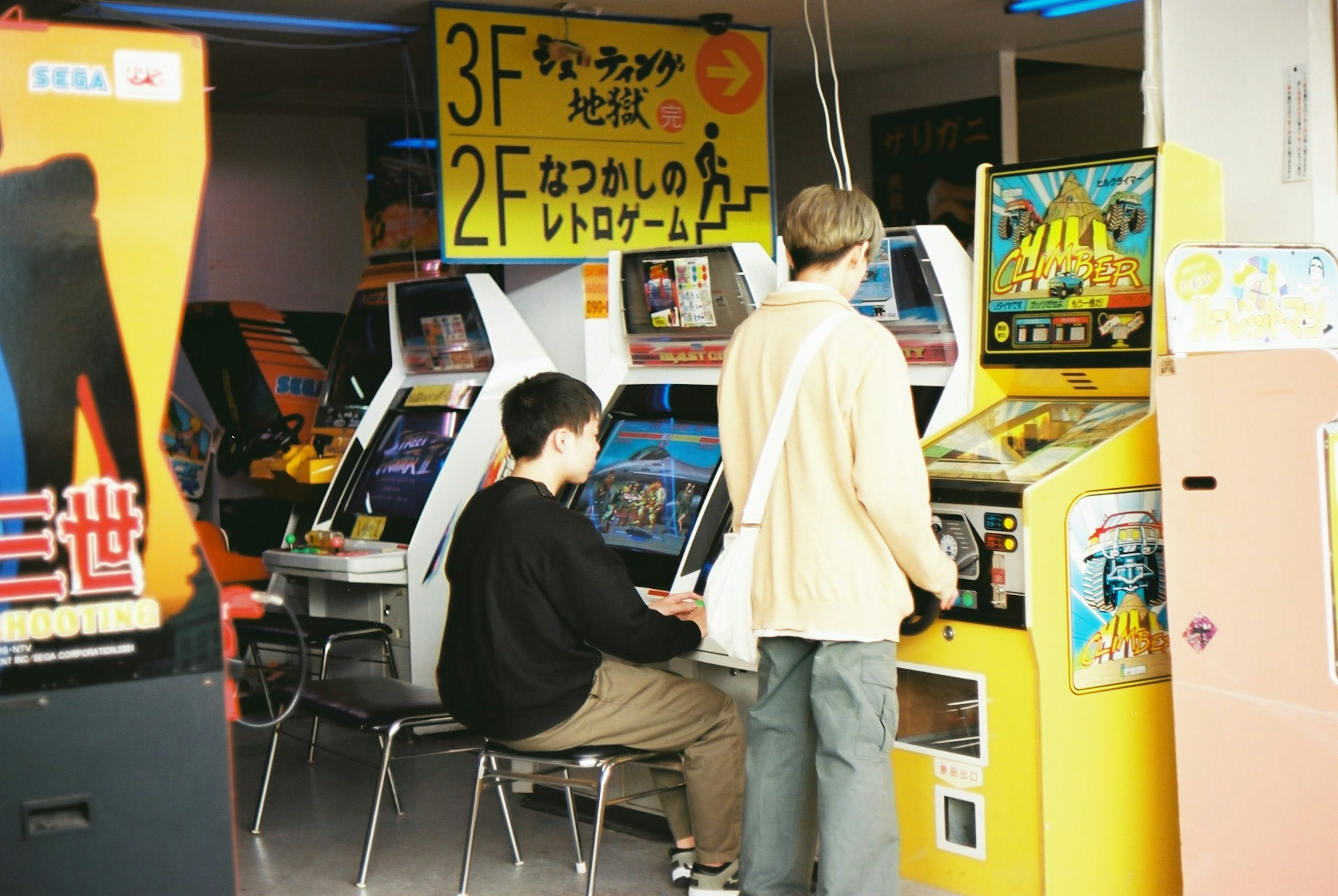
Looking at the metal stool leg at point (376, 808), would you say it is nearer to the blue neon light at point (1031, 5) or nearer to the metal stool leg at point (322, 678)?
the metal stool leg at point (322, 678)

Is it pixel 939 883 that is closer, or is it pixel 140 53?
pixel 140 53

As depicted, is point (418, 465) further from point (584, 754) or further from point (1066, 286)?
point (1066, 286)

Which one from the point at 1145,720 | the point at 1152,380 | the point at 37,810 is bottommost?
the point at 1145,720

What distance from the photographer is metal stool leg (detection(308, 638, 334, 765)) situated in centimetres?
464

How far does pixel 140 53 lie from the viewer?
1893 mm

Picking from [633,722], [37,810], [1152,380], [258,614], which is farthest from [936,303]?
[37,810]

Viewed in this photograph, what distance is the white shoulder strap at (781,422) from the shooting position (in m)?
2.80

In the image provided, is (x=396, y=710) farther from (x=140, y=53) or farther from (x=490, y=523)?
(x=140, y=53)

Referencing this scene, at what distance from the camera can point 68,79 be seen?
6.05ft

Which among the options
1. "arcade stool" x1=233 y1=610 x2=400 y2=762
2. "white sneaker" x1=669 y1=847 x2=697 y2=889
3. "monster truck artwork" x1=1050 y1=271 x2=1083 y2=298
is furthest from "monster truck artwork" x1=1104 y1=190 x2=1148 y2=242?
"arcade stool" x1=233 y1=610 x2=400 y2=762

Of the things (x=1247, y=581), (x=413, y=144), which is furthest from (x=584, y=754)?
(x=413, y=144)

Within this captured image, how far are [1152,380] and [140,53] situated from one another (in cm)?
215

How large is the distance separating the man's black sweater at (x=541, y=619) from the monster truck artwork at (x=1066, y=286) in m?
1.22

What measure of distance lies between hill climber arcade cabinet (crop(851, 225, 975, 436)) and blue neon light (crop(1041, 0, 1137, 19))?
303 centimetres
